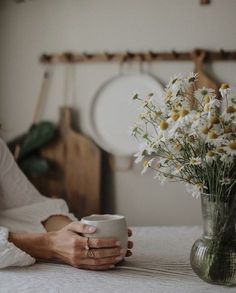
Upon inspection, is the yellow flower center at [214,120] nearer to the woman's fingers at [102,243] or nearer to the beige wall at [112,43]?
the woman's fingers at [102,243]

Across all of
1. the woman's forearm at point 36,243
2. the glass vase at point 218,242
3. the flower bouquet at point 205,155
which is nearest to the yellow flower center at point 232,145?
the flower bouquet at point 205,155

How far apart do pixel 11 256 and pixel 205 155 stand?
1.41 feet

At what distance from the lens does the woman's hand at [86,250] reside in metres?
0.84

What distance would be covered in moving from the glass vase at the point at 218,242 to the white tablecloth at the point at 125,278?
25 mm

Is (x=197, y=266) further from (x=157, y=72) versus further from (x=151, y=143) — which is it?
(x=157, y=72)

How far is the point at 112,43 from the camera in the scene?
85.9 inches

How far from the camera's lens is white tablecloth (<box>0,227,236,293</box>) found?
763 mm

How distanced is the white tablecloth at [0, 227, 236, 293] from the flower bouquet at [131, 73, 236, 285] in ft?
0.18

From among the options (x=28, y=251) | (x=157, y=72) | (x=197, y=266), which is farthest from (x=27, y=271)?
(x=157, y=72)

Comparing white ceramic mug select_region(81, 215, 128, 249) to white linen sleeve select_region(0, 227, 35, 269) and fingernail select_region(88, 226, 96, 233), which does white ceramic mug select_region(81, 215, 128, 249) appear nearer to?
fingernail select_region(88, 226, 96, 233)

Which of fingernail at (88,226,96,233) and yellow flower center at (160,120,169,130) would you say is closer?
yellow flower center at (160,120,169,130)

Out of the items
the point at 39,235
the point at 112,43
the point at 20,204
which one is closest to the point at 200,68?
the point at 112,43

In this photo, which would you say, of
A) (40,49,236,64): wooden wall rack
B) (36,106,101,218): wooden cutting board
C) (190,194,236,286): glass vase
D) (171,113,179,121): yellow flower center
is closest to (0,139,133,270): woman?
(190,194,236,286): glass vase

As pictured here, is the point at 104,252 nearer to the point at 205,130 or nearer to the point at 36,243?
Answer: the point at 36,243
